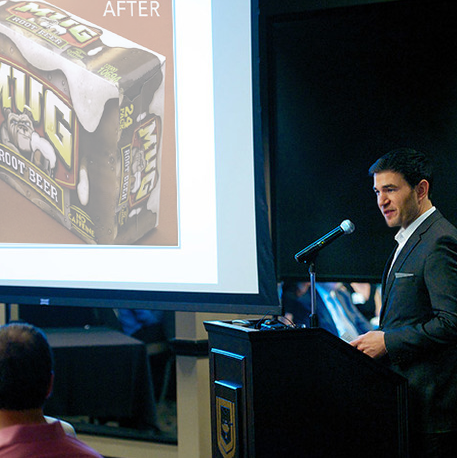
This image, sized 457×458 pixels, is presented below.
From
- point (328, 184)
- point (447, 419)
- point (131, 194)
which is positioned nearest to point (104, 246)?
point (131, 194)

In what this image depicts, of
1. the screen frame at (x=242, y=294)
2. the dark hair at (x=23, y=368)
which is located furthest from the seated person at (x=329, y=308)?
the dark hair at (x=23, y=368)

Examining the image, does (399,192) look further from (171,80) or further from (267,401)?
(171,80)

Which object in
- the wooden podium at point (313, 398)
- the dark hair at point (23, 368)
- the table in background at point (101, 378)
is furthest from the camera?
the table in background at point (101, 378)

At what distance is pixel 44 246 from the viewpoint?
374 centimetres

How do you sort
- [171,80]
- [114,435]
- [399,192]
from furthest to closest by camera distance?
[114,435]
[171,80]
[399,192]

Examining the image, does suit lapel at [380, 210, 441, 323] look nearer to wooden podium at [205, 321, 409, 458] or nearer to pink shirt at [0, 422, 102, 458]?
wooden podium at [205, 321, 409, 458]

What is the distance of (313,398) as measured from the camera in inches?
101

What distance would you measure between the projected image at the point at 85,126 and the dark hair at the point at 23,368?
72.6 inches

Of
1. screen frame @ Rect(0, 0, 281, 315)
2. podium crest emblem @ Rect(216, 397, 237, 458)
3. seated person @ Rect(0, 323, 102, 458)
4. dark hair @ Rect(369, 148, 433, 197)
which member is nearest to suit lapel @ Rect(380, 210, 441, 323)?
dark hair @ Rect(369, 148, 433, 197)

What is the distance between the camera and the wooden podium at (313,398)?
2.50 metres

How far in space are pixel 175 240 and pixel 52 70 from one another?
112cm

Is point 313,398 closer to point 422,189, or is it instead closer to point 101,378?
point 422,189

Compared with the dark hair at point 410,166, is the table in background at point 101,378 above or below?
below

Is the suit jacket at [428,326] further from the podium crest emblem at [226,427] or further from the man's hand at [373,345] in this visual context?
the podium crest emblem at [226,427]
